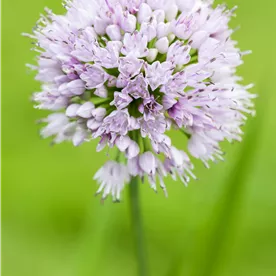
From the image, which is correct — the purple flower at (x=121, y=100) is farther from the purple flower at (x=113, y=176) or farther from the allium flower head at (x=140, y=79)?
the purple flower at (x=113, y=176)

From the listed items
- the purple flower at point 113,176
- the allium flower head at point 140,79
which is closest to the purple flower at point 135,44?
the allium flower head at point 140,79

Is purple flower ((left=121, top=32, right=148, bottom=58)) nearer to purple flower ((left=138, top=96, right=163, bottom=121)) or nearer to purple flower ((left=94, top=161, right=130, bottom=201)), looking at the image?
purple flower ((left=138, top=96, right=163, bottom=121))

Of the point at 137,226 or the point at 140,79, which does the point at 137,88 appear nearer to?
the point at 140,79

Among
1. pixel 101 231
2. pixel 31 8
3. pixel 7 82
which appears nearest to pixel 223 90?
pixel 101 231

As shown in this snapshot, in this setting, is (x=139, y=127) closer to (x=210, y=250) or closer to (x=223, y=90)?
(x=223, y=90)

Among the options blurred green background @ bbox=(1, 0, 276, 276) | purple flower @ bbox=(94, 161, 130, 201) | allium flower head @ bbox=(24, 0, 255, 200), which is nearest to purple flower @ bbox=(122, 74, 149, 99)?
allium flower head @ bbox=(24, 0, 255, 200)
